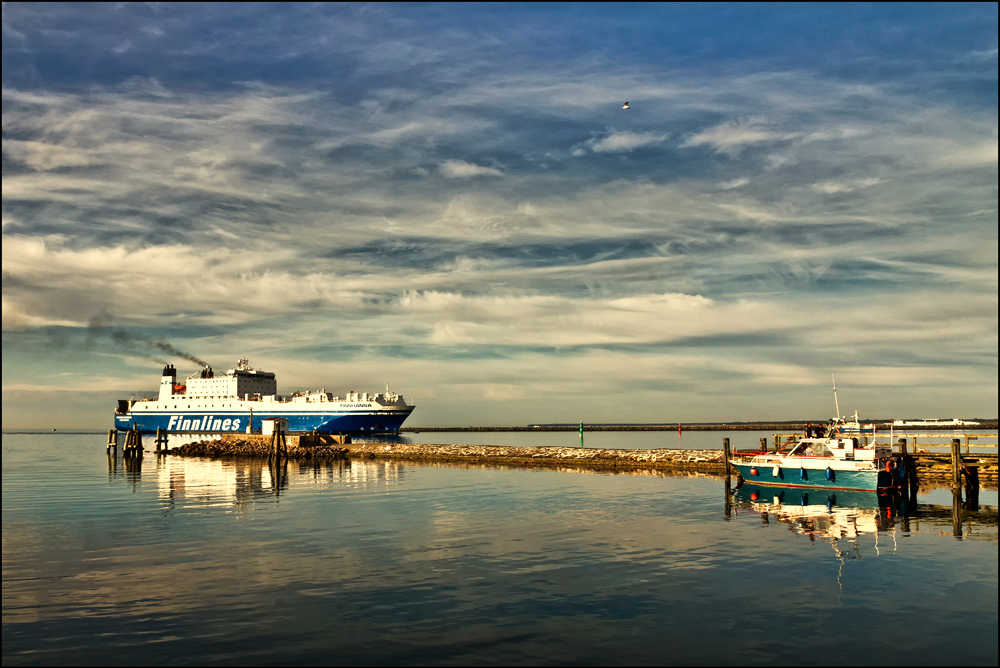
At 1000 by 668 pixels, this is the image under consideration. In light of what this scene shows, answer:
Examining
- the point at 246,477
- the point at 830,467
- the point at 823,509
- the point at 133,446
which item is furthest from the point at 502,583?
the point at 133,446

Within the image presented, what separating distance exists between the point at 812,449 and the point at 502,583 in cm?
2657

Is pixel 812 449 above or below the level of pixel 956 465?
above

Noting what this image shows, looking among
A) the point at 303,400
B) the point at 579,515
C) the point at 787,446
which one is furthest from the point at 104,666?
the point at 303,400

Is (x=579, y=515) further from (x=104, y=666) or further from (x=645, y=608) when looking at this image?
(x=104, y=666)

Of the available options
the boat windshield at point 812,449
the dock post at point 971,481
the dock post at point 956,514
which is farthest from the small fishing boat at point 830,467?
the dock post at point 971,481

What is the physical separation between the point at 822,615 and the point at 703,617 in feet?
8.53

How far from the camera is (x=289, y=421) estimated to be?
115875mm

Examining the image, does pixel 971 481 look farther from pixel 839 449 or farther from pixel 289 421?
pixel 289 421

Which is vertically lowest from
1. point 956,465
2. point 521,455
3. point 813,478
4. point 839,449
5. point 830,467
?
point 521,455

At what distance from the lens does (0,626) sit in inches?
571

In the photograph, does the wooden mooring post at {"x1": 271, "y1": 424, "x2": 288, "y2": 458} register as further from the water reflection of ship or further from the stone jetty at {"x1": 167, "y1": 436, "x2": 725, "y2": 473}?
the water reflection of ship

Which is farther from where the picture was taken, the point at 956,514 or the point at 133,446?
the point at 133,446

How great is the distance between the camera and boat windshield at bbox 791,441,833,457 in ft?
121

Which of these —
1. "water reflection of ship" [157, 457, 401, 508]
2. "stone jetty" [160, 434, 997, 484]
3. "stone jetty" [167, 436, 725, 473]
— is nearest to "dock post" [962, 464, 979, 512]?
"stone jetty" [160, 434, 997, 484]
